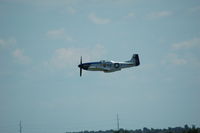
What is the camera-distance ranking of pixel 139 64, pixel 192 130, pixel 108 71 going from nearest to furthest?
pixel 108 71 → pixel 139 64 → pixel 192 130

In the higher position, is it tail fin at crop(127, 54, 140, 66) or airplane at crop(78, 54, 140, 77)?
tail fin at crop(127, 54, 140, 66)

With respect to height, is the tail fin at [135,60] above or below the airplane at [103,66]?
above

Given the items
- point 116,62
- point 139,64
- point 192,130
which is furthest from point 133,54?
point 192,130

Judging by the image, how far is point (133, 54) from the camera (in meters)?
125

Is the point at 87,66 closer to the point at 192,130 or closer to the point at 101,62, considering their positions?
the point at 101,62

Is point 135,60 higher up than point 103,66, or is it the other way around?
point 135,60

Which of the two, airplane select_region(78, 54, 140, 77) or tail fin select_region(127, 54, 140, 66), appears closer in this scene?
airplane select_region(78, 54, 140, 77)

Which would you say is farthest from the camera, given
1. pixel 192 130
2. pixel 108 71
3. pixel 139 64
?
pixel 192 130

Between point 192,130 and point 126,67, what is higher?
point 126,67

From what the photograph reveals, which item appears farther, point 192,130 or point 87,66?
point 192,130

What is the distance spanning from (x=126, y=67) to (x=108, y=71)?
8058 millimetres

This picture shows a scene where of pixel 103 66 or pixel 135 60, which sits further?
pixel 135 60

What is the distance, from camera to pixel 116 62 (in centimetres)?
11575

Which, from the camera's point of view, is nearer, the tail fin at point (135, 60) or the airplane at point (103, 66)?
the airplane at point (103, 66)
